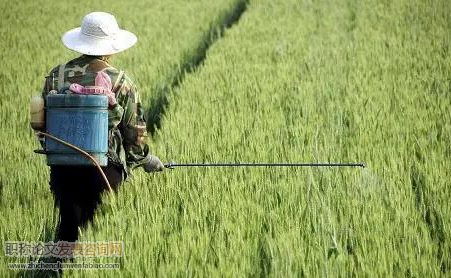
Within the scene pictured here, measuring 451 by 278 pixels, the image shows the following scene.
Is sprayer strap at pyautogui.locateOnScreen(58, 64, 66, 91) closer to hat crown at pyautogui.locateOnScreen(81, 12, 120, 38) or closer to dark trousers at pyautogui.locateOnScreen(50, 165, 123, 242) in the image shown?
hat crown at pyautogui.locateOnScreen(81, 12, 120, 38)

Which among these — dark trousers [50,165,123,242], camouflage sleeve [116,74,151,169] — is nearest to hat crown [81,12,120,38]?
camouflage sleeve [116,74,151,169]

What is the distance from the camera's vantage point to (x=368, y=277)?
1470 millimetres

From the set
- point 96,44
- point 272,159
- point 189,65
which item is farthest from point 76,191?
point 189,65

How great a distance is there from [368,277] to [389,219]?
0.50 metres

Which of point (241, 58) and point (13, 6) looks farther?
point (13, 6)

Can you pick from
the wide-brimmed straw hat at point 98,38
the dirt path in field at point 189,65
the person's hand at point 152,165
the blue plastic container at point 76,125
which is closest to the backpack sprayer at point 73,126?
the blue plastic container at point 76,125

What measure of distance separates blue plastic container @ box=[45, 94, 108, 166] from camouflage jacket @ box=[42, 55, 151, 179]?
0.13m

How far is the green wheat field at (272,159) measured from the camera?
162 centimetres

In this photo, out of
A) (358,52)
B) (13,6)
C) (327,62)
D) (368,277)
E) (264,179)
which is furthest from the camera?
(13,6)

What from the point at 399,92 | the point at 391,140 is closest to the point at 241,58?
the point at 399,92

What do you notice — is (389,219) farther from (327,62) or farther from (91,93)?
(327,62)

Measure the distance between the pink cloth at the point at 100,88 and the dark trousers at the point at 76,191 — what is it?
0.97ft

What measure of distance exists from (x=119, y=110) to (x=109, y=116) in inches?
2.0

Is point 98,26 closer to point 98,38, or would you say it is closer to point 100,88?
point 98,38
